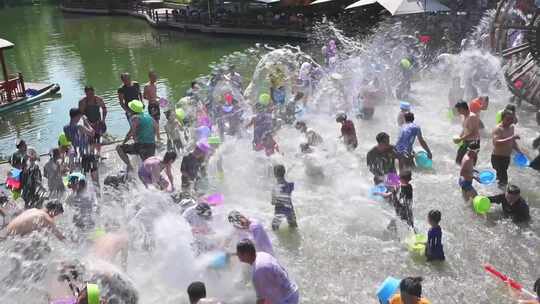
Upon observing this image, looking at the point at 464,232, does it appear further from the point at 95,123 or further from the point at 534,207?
the point at 95,123

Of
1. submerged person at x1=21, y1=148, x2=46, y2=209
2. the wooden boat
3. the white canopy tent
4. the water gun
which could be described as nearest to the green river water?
the wooden boat

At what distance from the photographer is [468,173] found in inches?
323

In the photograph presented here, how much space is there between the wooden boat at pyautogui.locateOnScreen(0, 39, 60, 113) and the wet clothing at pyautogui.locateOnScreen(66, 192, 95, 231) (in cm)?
1151

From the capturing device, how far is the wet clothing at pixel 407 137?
882 cm

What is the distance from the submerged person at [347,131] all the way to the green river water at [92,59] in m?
7.00

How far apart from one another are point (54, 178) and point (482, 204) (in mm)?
6740

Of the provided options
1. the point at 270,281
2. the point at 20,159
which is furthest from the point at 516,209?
the point at 20,159

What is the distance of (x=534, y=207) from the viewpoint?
8320 millimetres

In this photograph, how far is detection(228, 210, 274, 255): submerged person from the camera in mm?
6020

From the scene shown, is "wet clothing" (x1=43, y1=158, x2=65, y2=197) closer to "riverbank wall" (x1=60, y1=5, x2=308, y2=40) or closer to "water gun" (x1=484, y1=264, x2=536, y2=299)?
"water gun" (x1=484, y1=264, x2=536, y2=299)

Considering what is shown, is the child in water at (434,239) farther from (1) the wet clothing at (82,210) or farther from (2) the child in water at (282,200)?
(1) the wet clothing at (82,210)

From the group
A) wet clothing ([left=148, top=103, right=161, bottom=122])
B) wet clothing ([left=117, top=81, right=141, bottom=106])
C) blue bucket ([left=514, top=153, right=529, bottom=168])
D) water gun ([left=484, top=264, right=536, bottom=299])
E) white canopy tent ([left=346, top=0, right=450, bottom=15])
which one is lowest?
water gun ([left=484, top=264, right=536, bottom=299])

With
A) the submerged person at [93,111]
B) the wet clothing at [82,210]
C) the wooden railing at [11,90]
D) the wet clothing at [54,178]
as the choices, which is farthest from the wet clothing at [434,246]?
the wooden railing at [11,90]

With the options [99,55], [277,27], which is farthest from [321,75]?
[99,55]
